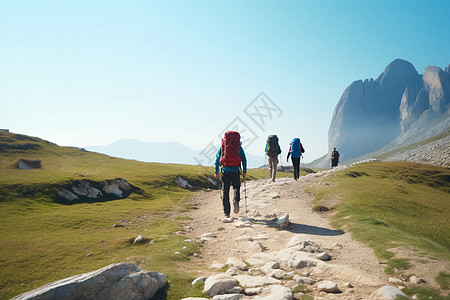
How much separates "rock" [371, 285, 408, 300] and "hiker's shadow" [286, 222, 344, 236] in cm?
625

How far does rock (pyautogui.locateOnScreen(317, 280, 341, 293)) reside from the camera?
18.6 feet

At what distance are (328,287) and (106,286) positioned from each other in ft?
16.7

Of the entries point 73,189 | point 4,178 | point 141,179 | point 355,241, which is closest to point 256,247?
point 355,241

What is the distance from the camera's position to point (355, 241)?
9828 mm

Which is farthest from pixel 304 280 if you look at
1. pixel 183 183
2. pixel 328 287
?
pixel 183 183

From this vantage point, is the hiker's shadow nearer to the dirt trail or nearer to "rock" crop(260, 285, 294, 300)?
the dirt trail

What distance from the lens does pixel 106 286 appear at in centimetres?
530

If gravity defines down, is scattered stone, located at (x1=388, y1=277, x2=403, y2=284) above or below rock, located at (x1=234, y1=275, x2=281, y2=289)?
above

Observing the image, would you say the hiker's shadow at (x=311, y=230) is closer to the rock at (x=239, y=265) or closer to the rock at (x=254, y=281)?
the rock at (x=239, y=265)

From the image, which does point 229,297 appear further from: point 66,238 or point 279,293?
point 66,238

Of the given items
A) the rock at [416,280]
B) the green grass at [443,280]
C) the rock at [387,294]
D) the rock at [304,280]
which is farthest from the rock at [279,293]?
the green grass at [443,280]

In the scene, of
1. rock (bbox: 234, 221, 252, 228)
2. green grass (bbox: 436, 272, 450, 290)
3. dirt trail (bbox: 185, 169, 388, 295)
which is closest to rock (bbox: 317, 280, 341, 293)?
dirt trail (bbox: 185, 169, 388, 295)

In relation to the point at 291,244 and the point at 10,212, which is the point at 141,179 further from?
the point at 291,244

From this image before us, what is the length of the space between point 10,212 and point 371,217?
24924 millimetres
